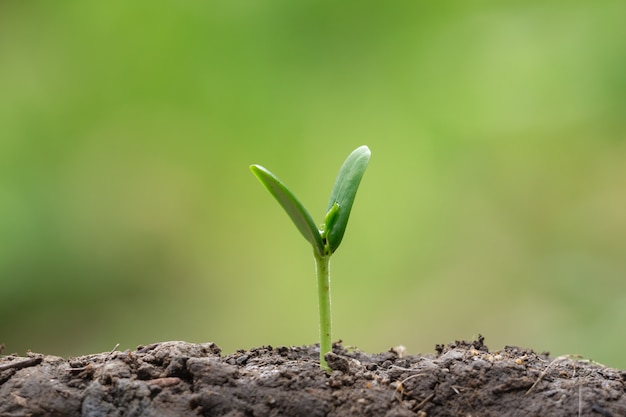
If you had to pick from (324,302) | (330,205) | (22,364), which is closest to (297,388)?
(324,302)

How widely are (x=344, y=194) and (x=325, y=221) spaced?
5 cm

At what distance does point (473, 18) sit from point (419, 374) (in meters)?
2.41

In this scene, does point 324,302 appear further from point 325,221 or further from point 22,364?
point 22,364

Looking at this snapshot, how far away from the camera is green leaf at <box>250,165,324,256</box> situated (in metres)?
0.86

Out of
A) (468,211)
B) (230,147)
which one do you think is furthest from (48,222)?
(468,211)

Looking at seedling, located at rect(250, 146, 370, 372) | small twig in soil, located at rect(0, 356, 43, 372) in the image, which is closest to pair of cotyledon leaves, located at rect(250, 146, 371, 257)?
seedling, located at rect(250, 146, 370, 372)

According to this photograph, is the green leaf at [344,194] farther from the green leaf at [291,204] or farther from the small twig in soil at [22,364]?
the small twig in soil at [22,364]

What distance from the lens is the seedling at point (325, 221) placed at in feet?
2.89

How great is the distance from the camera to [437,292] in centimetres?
273

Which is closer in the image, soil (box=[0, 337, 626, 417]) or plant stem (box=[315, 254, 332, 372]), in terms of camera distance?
soil (box=[0, 337, 626, 417])

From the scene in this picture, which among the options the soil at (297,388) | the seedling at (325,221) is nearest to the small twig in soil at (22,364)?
the soil at (297,388)

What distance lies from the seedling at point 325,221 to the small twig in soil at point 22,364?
385mm

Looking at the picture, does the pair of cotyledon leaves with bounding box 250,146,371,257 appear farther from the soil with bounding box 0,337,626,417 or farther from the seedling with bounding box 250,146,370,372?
the soil with bounding box 0,337,626,417

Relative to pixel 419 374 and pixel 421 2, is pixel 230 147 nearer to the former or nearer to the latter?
pixel 421 2
